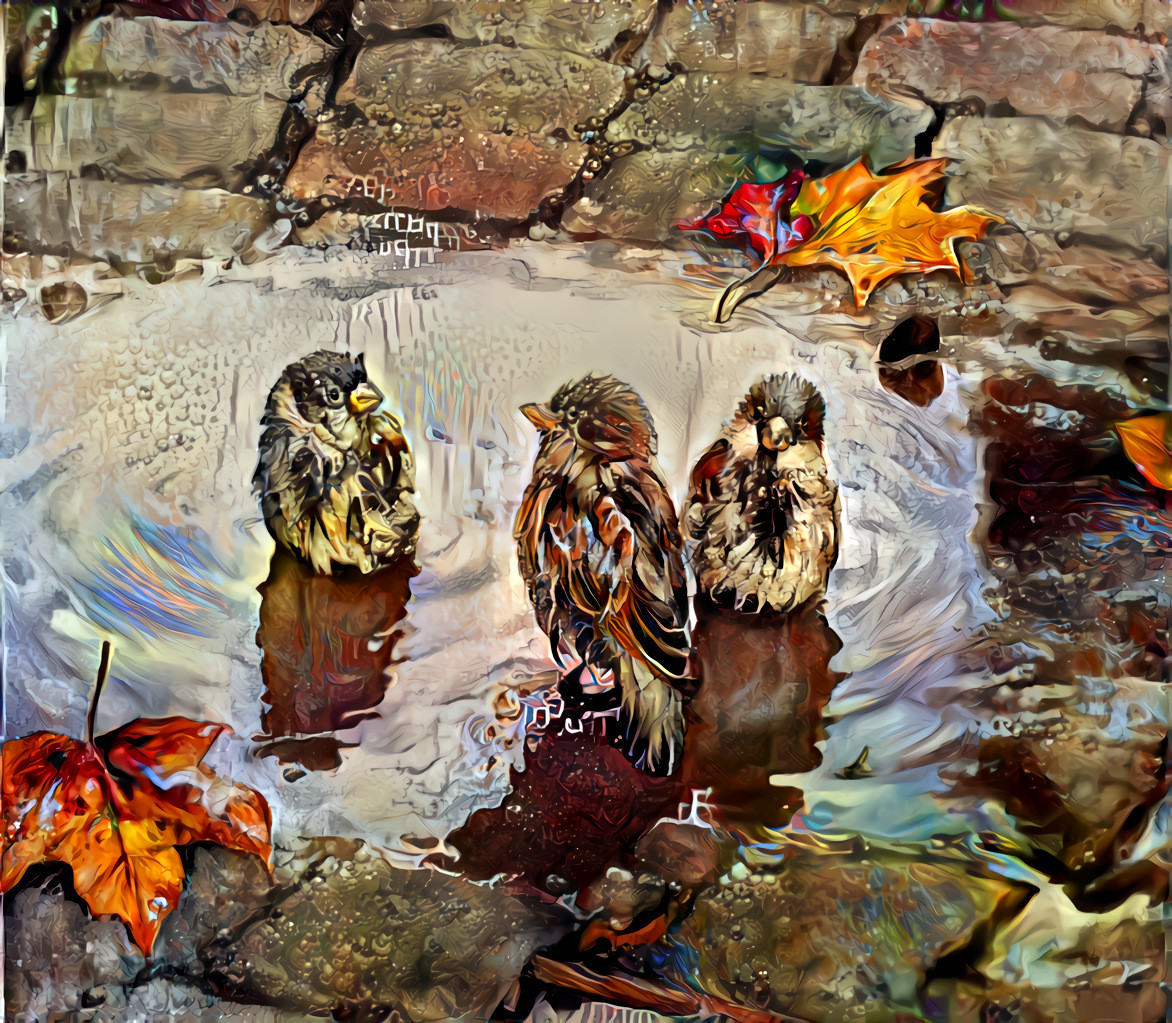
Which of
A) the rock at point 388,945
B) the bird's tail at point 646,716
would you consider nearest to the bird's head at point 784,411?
the bird's tail at point 646,716

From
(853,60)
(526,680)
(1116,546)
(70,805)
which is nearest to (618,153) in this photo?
(853,60)

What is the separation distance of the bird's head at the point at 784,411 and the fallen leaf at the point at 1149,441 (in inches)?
19.1

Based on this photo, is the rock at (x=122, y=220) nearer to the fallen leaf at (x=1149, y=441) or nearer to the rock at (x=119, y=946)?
the rock at (x=119, y=946)

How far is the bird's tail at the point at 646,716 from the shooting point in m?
1.16

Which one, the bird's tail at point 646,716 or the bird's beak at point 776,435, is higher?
the bird's beak at point 776,435

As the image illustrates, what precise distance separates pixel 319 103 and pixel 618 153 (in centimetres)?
47

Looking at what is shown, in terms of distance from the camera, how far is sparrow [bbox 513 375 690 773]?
3.82 ft

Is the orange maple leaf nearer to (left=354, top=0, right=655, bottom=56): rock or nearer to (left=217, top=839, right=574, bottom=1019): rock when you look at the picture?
(left=217, top=839, right=574, bottom=1019): rock

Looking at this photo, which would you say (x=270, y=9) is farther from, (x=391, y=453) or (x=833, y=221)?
(x=833, y=221)

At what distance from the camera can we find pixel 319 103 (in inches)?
46.4

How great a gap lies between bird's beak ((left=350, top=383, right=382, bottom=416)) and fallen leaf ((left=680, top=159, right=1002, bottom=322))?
0.54 metres

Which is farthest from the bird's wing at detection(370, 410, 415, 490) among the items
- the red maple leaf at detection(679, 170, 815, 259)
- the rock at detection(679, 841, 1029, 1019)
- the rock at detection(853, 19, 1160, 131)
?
the rock at detection(853, 19, 1160, 131)

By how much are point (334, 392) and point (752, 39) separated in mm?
849

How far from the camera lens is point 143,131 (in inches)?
46.5
